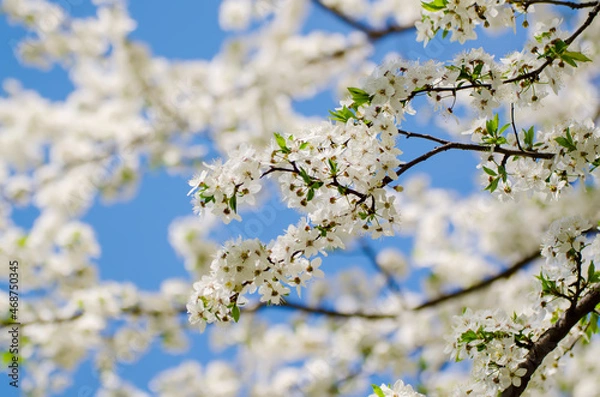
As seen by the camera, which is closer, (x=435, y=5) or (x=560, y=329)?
(x=560, y=329)

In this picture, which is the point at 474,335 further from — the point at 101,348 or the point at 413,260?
the point at 413,260

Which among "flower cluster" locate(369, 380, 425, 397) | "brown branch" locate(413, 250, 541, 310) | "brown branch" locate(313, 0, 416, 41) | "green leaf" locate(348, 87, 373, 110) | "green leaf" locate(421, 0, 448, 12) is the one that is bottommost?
"flower cluster" locate(369, 380, 425, 397)

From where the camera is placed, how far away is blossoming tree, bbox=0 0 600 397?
2213mm

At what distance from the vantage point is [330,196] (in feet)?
7.27

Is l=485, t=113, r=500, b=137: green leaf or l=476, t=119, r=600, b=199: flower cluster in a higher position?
l=485, t=113, r=500, b=137: green leaf

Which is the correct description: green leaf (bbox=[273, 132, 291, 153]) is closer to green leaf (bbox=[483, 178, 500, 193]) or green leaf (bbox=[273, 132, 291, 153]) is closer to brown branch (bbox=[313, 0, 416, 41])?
green leaf (bbox=[483, 178, 500, 193])

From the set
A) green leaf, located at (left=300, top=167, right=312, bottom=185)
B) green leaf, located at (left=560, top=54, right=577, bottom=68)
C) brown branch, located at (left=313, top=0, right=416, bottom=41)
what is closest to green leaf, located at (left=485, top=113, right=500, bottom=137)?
green leaf, located at (left=560, top=54, right=577, bottom=68)

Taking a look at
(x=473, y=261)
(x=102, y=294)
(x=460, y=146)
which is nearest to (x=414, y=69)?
(x=460, y=146)

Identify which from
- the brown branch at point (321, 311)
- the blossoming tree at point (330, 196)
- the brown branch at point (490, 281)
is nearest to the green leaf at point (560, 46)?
the blossoming tree at point (330, 196)

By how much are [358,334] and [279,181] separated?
546cm

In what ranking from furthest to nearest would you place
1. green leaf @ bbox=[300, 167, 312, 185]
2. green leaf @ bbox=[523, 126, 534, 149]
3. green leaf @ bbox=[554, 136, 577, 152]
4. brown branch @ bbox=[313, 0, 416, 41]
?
brown branch @ bbox=[313, 0, 416, 41] → green leaf @ bbox=[523, 126, 534, 149] → green leaf @ bbox=[554, 136, 577, 152] → green leaf @ bbox=[300, 167, 312, 185]

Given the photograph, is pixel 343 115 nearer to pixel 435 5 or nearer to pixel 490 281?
pixel 435 5

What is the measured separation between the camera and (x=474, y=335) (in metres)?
2.33

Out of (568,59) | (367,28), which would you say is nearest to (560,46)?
(568,59)
